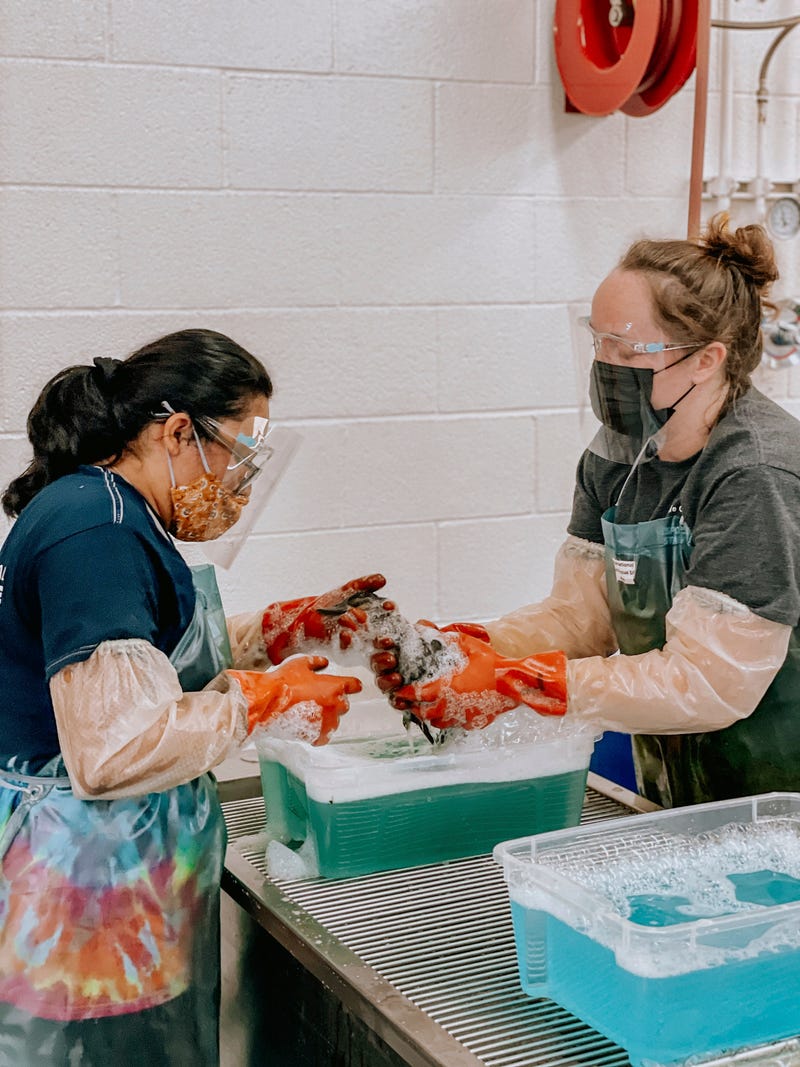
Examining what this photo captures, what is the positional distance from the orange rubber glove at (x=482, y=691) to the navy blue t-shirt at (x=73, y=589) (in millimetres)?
327

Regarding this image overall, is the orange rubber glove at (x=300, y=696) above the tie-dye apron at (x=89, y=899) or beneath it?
above

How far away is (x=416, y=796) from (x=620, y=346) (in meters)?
0.68

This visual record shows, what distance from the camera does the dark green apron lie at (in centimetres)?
169

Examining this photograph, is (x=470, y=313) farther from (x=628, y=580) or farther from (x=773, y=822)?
(x=773, y=822)

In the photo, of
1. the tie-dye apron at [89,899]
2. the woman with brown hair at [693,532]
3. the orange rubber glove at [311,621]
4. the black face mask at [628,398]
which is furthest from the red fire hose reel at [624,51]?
the tie-dye apron at [89,899]

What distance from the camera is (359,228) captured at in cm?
253

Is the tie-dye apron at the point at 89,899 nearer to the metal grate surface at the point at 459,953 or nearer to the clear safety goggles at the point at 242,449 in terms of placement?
the metal grate surface at the point at 459,953

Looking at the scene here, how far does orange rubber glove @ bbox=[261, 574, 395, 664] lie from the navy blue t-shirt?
33 centimetres

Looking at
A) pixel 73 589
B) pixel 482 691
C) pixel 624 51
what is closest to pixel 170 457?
pixel 73 589

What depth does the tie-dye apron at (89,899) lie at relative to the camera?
4.74ft

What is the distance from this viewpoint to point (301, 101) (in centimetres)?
245

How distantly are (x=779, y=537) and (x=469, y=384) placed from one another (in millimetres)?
1185

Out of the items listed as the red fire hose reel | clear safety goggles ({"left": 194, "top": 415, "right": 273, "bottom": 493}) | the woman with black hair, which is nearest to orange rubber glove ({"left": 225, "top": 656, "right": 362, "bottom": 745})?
the woman with black hair

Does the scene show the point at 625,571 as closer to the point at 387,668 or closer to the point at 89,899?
the point at 387,668
